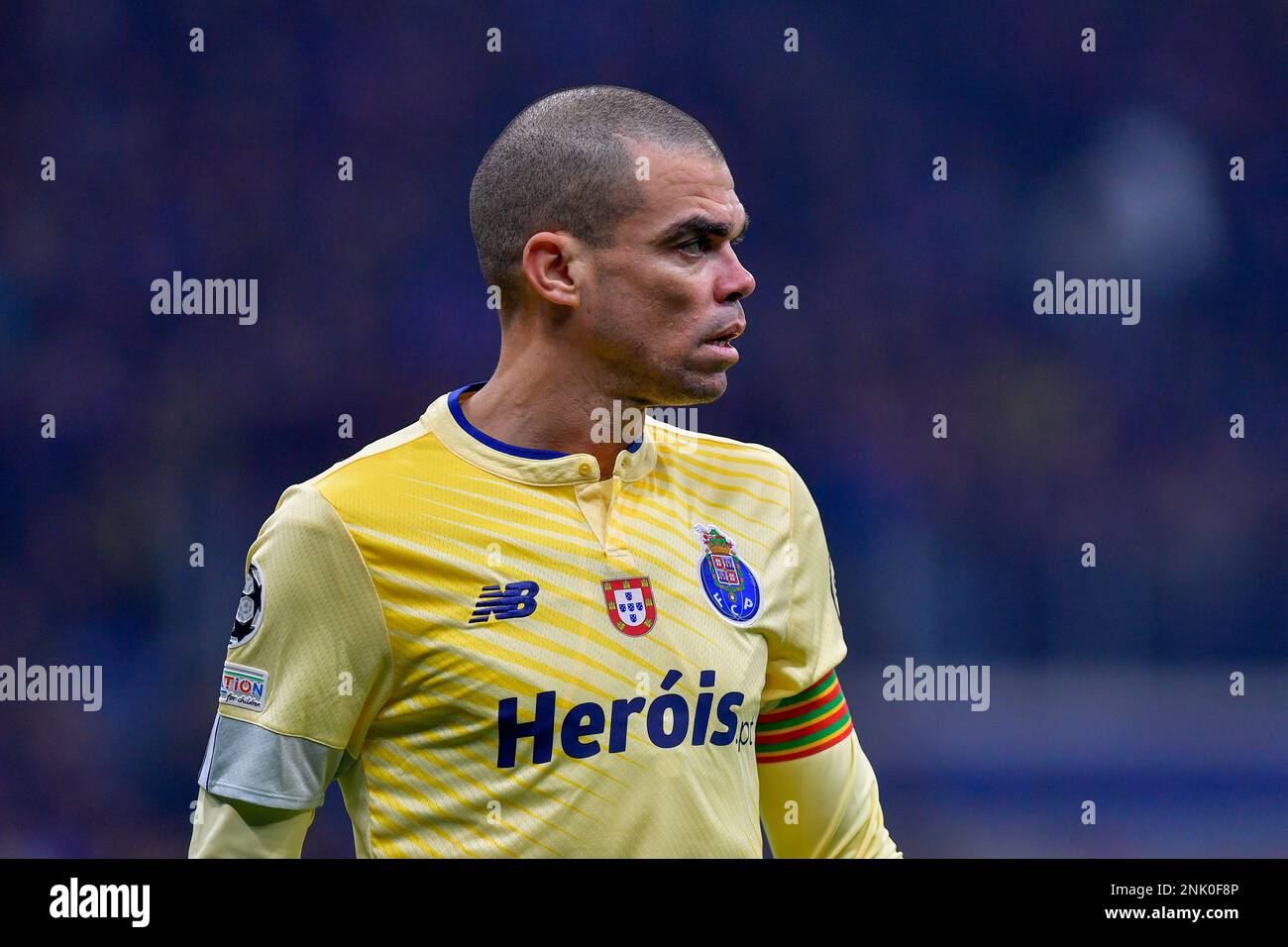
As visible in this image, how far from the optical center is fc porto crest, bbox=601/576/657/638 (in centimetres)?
208

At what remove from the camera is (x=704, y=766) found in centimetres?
205

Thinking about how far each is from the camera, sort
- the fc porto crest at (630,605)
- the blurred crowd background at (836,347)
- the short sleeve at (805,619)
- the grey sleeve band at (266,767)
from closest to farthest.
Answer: the grey sleeve band at (266,767)
the fc porto crest at (630,605)
the short sleeve at (805,619)
the blurred crowd background at (836,347)

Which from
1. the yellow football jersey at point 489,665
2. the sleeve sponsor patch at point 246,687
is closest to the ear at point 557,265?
the yellow football jersey at point 489,665

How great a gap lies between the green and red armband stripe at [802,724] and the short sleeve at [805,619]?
0.03m

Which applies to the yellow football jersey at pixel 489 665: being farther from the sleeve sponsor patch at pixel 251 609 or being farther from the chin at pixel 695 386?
the chin at pixel 695 386

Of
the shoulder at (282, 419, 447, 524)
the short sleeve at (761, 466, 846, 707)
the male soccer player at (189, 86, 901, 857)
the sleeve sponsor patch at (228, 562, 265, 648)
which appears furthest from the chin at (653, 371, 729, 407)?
the sleeve sponsor patch at (228, 562, 265, 648)

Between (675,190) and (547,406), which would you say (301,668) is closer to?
(547,406)

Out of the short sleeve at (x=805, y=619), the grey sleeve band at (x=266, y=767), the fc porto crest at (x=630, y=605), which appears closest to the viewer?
the grey sleeve band at (x=266, y=767)

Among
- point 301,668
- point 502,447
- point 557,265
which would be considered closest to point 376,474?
point 502,447

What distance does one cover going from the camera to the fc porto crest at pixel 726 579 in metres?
2.15

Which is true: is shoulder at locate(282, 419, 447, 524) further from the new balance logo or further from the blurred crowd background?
the blurred crowd background

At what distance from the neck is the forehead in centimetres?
24

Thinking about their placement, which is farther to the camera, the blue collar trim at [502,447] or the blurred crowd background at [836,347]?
the blurred crowd background at [836,347]
